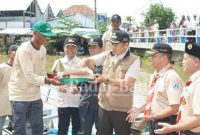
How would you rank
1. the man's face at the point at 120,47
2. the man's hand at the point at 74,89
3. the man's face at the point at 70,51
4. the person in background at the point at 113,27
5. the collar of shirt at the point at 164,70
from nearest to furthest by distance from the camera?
the collar of shirt at the point at 164,70
the man's face at the point at 120,47
the man's hand at the point at 74,89
the man's face at the point at 70,51
the person in background at the point at 113,27

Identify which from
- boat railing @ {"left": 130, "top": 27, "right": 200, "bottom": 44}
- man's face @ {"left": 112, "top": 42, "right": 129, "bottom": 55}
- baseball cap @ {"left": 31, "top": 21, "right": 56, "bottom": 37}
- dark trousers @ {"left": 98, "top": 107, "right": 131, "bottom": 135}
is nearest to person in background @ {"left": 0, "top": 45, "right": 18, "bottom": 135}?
baseball cap @ {"left": 31, "top": 21, "right": 56, "bottom": 37}

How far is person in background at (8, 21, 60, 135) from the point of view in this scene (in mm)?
4613

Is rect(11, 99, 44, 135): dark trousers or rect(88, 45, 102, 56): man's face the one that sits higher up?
rect(88, 45, 102, 56): man's face

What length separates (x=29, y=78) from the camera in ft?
15.1

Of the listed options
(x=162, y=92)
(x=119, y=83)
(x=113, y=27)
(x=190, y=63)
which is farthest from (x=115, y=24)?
(x=190, y=63)

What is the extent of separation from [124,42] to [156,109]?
84 centimetres

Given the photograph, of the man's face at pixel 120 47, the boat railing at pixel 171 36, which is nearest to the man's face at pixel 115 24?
the man's face at pixel 120 47

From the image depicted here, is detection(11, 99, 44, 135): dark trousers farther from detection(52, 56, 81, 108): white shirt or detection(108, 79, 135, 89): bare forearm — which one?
detection(108, 79, 135, 89): bare forearm

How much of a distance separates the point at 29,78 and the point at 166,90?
1656mm

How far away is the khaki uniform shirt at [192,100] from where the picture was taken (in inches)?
119

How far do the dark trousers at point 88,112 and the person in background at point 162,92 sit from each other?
1.46m

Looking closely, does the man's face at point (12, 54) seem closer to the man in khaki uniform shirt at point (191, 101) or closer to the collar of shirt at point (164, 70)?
the collar of shirt at point (164, 70)

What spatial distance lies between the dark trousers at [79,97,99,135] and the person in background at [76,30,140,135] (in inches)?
37.4

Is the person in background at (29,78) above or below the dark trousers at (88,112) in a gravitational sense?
above
